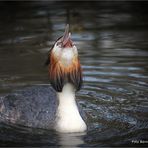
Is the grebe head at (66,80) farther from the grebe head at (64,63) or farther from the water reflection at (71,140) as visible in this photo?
the water reflection at (71,140)

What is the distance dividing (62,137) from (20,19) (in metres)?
9.01

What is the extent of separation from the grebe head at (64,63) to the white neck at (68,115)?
10 cm

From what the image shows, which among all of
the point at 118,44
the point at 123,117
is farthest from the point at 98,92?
the point at 118,44

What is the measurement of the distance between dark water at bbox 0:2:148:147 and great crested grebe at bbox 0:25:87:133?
172 mm

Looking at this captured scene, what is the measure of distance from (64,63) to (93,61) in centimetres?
405

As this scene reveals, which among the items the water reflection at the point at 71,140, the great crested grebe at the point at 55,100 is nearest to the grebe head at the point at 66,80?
the great crested grebe at the point at 55,100

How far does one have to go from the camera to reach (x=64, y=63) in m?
8.65

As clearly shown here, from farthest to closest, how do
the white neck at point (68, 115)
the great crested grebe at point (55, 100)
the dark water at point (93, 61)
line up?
the white neck at point (68, 115)
the dark water at point (93, 61)
the great crested grebe at point (55, 100)

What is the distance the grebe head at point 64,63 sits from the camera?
845 cm

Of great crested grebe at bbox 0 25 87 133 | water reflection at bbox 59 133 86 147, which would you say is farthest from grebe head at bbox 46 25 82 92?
water reflection at bbox 59 133 86 147

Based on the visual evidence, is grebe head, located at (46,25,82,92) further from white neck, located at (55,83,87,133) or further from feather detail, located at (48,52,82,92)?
white neck, located at (55,83,87,133)

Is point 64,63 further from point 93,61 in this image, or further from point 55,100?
point 93,61

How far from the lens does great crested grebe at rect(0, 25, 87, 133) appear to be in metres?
8.60

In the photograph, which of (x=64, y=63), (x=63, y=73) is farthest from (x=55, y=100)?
(x=64, y=63)
